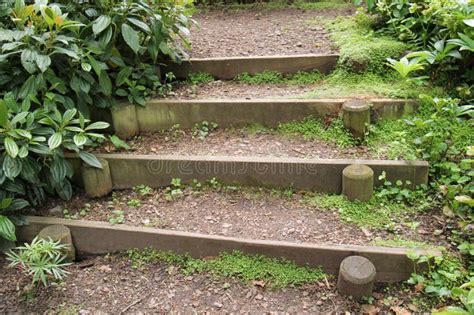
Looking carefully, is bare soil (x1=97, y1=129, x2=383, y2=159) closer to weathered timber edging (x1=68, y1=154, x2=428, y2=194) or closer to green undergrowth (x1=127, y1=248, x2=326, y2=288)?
weathered timber edging (x1=68, y1=154, x2=428, y2=194)

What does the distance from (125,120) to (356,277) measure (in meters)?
2.09

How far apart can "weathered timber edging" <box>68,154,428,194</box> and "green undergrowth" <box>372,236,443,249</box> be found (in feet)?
1.48

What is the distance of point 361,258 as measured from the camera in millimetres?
2297

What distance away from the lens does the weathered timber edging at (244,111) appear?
308 cm

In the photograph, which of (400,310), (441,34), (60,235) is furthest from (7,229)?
(441,34)

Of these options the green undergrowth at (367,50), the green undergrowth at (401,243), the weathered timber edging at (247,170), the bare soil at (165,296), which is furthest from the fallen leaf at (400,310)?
the green undergrowth at (367,50)

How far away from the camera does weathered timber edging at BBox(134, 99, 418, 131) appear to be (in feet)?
10.1

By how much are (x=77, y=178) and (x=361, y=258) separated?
2030mm

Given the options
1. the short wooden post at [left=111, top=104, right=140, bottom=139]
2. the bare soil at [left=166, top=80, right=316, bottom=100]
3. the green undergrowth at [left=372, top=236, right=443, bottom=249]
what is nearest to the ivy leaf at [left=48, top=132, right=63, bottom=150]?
the short wooden post at [left=111, top=104, right=140, bottom=139]

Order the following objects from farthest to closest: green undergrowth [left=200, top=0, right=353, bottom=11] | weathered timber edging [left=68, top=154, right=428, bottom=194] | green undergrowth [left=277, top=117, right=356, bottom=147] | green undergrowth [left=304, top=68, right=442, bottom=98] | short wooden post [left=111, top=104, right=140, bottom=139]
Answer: green undergrowth [left=200, top=0, right=353, bottom=11] → short wooden post [left=111, top=104, right=140, bottom=139] → green undergrowth [left=304, top=68, right=442, bottom=98] → green undergrowth [left=277, top=117, right=356, bottom=147] → weathered timber edging [left=68, top=154, right=428, bottom=194]

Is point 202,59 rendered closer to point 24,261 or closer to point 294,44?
point 294,44

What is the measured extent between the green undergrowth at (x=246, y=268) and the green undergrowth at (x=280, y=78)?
1709 mm

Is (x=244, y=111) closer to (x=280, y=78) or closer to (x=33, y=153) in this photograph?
(x=280, y=78)

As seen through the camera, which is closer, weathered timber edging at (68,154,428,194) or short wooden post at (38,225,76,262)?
short wooden post at (38,225,76,262)
